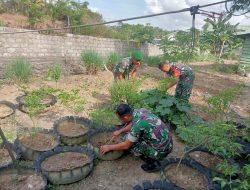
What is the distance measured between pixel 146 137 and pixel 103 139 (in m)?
0.89

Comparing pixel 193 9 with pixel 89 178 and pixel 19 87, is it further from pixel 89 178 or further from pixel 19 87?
pixel 19 87

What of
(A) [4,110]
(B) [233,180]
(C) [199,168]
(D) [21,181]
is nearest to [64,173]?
(D) [21,181]

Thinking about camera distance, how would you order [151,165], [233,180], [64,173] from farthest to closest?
[151,165]
[64,173]
[233,180]

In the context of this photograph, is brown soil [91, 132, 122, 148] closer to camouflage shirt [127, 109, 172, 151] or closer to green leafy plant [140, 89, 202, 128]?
camouflage shirt [127, 109, 172, 151]

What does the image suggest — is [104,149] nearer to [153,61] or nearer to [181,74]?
[181,74]

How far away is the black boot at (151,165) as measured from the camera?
3438 millimetres

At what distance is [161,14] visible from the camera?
3375 mm

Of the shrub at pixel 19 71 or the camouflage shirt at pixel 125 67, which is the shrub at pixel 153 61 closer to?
the shrub at pixel 19 71

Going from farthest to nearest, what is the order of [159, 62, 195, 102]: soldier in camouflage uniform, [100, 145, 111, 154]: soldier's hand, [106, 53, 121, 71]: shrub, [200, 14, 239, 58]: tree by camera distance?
[200, 14, 239, 58]: tree
[106, 53, 121, 71]: shrub
[159, 62, 195, 102]: soldier in camouflage uniform
[100, 145, 111, 154]: soldier's hand

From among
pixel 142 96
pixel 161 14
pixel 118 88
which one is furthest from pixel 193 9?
pixel 118 88

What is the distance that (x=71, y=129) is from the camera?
416cm

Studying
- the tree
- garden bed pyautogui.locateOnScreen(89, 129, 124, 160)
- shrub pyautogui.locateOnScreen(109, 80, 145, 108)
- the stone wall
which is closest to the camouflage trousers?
shrub pyautogui.locateOnScreen(109, 80, 145, 108)

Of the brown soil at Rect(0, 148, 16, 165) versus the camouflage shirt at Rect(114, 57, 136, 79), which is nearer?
the brown soil at Rect(0, 148, 16, 165)

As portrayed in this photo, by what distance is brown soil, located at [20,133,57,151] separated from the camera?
11.6ft
